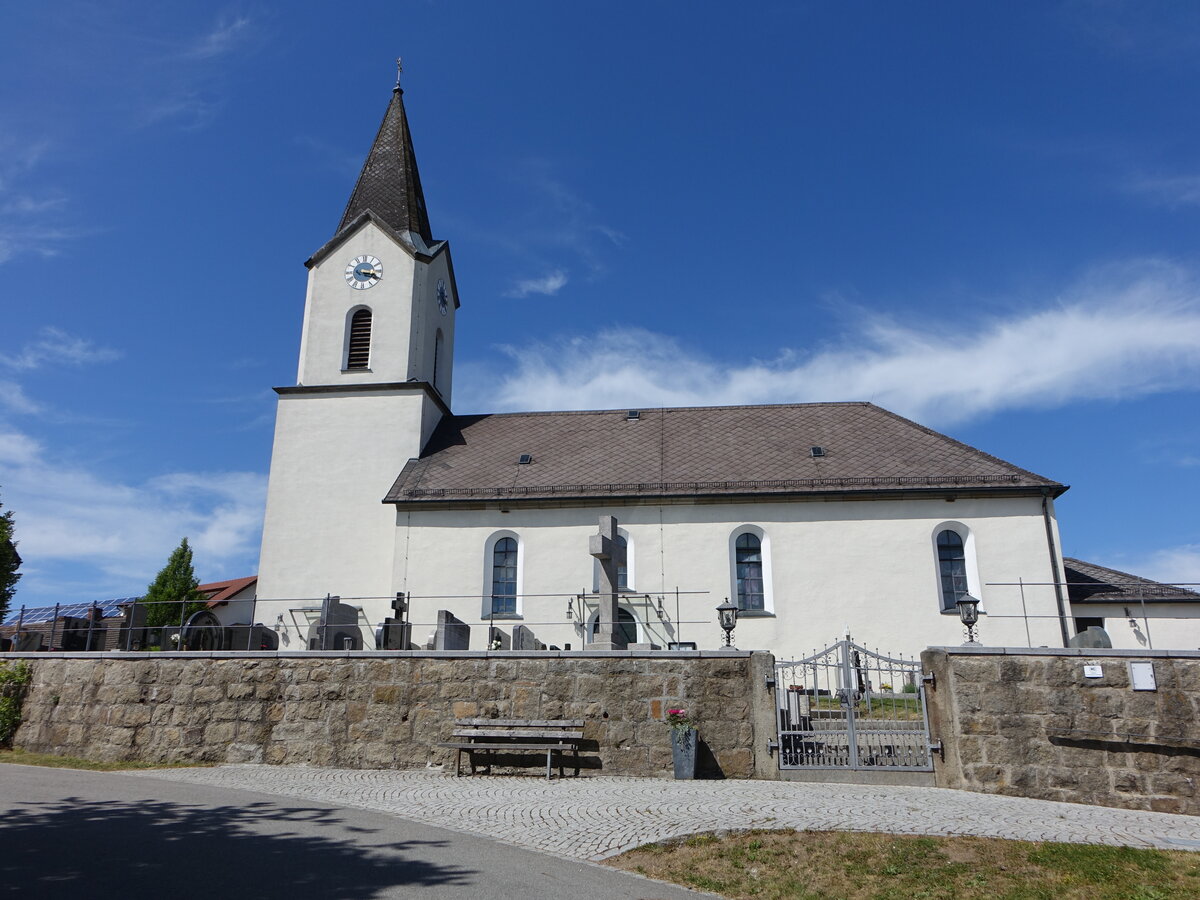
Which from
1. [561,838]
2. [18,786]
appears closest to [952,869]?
[561,838]

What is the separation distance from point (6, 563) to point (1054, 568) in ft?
107

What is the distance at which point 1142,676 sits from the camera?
12375 mm

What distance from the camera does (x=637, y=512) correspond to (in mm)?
23609

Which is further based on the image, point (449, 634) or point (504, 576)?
point (504, 576)

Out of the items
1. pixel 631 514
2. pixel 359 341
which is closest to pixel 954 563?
pixel 631 514

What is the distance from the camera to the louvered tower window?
27062 millimetres

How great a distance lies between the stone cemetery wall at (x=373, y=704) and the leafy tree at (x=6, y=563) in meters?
17.5

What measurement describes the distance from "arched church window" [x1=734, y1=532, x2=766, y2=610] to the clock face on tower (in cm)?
1349

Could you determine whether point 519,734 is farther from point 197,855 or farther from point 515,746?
point 197,855

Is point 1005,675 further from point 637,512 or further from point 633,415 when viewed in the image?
point 633,415

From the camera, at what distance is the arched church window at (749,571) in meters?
22.8

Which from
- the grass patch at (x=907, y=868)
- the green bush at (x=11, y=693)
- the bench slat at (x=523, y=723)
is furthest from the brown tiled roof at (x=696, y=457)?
the grass patch at (x=907, y=868)

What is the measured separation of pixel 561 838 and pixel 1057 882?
4556 millimetres

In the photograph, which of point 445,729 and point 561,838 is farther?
point 445,729
